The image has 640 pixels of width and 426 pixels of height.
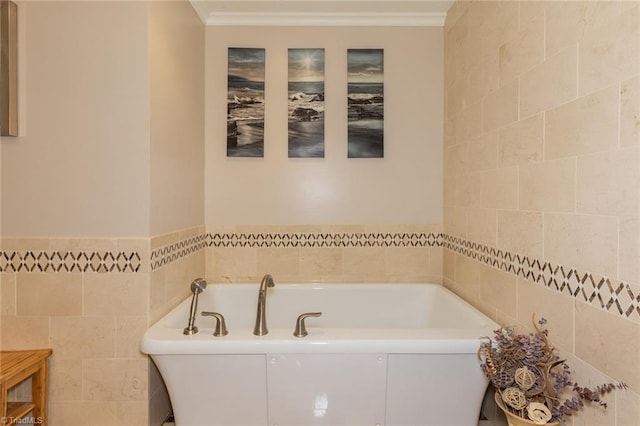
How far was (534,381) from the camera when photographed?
1131 mm

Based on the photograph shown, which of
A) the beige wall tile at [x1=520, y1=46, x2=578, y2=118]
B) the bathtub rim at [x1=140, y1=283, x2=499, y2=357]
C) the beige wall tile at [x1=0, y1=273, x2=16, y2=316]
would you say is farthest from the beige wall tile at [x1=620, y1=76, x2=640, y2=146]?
the beige wall tile at [x1=0, y1=273, x2=16, y2=316]

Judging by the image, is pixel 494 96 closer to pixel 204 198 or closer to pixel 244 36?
pixel 244 36

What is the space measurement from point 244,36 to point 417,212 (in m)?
1.73

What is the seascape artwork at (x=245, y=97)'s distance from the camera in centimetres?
238

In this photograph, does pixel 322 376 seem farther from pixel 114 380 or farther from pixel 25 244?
pixel 25 244

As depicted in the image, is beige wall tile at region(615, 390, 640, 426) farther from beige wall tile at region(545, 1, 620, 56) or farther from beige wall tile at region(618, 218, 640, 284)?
beige wall tile at region(545, 1, 620, 56)

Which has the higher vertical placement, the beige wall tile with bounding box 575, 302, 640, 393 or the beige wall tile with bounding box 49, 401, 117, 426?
the beige wall tile with bounding box 575, 302, 640, 393

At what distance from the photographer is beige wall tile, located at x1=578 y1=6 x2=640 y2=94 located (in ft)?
3.08

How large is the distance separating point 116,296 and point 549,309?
1.85 m

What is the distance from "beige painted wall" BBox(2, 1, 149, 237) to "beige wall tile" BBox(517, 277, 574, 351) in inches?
67.9

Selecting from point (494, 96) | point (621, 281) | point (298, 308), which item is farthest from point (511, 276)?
point (298, 308)

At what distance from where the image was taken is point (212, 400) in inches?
58.0

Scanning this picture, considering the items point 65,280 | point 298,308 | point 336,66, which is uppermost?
point 336,66

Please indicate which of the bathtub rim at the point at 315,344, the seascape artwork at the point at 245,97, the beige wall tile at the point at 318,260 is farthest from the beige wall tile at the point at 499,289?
the seascape artwork at the point at 245,97
